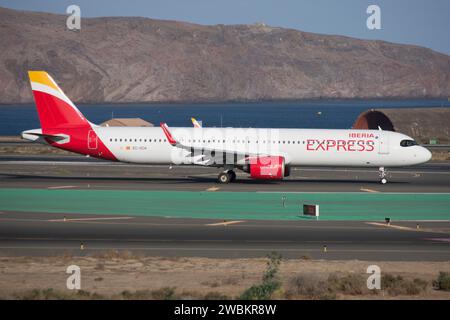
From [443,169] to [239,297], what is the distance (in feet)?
157

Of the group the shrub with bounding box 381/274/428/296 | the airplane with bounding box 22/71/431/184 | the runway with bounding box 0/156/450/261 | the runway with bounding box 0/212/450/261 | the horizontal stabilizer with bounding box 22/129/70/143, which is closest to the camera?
the shrub with bounding box 381/274/428/296

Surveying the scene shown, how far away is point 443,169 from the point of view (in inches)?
2606

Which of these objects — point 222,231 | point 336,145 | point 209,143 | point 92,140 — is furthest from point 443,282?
point 92,140

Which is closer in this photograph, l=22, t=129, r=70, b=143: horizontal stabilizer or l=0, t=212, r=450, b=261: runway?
l=0, t=212, r=450, b=261: runway

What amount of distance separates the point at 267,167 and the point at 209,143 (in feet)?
15.9

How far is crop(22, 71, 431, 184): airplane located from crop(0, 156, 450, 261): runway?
1.74m

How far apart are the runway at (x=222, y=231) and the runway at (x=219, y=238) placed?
0.04 m

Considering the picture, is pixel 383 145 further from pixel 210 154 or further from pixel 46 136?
pixel 46 136

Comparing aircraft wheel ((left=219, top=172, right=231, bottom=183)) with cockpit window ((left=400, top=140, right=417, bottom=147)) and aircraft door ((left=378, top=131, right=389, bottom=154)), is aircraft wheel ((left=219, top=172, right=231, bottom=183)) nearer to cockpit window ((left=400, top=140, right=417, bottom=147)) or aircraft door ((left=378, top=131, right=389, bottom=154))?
aircraft door ((left=378, top=131, right=389, bottom=154))

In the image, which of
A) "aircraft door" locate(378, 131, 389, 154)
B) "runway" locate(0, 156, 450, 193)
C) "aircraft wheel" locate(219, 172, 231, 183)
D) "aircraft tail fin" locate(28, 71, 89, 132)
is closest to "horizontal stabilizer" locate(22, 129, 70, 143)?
"aircraft tail fin" locate(28, 71, 89, 132)

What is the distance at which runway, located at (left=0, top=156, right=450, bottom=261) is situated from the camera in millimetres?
30977

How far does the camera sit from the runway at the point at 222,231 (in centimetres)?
3098

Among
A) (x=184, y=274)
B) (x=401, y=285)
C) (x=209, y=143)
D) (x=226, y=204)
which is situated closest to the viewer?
(x=401, y=285)

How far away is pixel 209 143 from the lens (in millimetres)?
54031
